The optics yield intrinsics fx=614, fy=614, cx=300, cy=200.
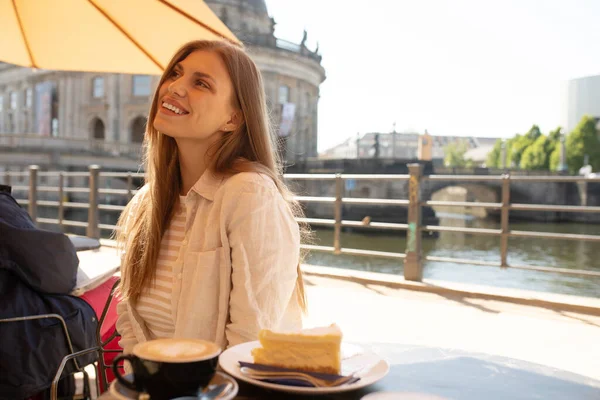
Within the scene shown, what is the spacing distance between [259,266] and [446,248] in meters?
17.5

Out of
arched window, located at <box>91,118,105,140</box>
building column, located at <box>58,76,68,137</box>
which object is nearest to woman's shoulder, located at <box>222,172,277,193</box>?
arched window, located at <box>91,118,105,140</box>

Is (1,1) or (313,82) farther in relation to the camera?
(313,82)

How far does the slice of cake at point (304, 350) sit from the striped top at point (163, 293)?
560mm

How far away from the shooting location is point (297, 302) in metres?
1.53

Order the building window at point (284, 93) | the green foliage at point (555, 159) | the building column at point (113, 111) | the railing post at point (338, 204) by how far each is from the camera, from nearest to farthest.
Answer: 1. the railing post at point (338, 204)
2. the building column at point (113, 111)
3. the building window at point (284, 93)
4. the green foliage at point (555, 159)

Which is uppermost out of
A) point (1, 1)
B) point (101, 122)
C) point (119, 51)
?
point (101, 122)

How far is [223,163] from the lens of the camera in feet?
4.93

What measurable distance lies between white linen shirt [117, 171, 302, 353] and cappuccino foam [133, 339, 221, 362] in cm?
46

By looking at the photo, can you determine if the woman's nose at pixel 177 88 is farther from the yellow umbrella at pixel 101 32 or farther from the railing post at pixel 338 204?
the railing post at pixel 338 204

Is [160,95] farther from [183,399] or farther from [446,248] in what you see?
[446,248]

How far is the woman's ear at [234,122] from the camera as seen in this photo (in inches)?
61.4

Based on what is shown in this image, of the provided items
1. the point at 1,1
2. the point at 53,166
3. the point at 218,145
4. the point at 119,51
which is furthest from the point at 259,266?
the point at 53,166

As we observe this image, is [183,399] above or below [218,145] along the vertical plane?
below

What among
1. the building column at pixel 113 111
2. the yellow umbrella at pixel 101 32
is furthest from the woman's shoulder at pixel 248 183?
the building column at pixel 113 111
